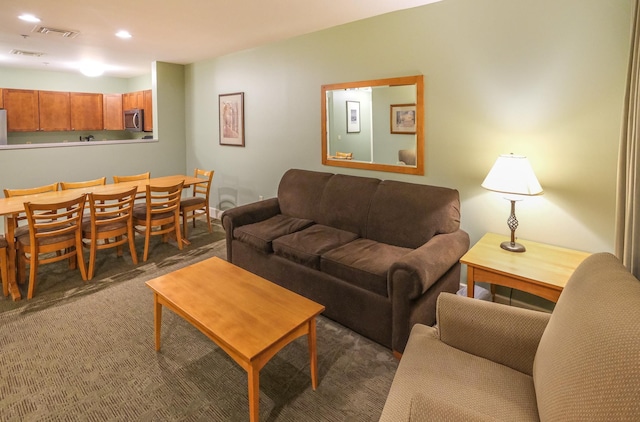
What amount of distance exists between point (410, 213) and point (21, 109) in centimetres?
688

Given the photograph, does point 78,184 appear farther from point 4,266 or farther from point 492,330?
point 492,330

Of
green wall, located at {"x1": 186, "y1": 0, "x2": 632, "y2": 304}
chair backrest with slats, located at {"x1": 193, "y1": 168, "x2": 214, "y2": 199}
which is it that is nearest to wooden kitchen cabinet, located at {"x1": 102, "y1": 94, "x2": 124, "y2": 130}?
chair backrest with slats, located at {"x1": 193, "y1": 168, "x2": 214, "y2": 199}

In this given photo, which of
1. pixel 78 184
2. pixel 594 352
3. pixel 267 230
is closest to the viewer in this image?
→ pixel 594 352

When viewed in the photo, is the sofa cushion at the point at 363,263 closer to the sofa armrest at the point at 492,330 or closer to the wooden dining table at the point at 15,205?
the sofa armrest at the point at 492,330

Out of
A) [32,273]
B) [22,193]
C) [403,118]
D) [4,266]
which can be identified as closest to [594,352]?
[403,118]

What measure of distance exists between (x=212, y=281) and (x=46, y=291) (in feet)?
6.36

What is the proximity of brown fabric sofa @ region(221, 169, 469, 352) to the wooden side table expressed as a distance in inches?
6.8

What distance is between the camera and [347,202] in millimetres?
3270

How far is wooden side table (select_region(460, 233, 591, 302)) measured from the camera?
2032 millimetres

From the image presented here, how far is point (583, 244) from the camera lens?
8.01ft

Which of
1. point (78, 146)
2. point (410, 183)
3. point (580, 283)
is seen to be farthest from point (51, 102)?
point (580, 283)

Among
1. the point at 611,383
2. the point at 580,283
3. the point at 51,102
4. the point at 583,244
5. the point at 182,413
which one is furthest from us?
the point at 51,102

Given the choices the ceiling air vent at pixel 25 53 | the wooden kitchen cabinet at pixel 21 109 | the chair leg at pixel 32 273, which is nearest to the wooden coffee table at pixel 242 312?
the chair leg at pixel 32 273

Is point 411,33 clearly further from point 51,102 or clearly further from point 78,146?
point 51,102
